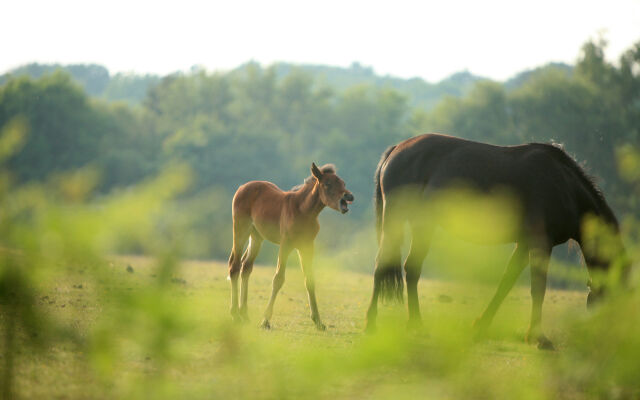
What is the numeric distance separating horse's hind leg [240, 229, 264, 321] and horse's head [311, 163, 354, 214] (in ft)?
5.39

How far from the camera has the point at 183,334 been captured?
6.14ft

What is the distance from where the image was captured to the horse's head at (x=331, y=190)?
Result: 9.04 metres

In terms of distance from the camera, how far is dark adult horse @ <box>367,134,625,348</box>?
7512 millimetres

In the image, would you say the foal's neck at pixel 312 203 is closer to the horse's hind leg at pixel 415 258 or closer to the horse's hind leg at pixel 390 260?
the horse's hind leg at pixel 390 260

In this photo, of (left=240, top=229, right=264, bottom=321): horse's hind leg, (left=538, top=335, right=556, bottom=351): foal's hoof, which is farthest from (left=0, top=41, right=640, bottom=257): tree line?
(left=538, top=335, right=556, bottom=351): foal's hoof

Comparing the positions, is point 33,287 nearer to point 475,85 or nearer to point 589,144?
point 589,144

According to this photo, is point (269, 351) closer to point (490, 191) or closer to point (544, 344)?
point (544, 344)

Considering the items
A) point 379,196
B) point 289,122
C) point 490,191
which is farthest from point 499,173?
point 289,122

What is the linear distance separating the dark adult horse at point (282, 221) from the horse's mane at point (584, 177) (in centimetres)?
271

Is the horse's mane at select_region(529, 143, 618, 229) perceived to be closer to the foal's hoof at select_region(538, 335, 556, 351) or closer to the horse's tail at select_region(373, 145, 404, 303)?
the foal's hoof at select_region(538, 335, 556, 351)

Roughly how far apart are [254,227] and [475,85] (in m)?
39.3

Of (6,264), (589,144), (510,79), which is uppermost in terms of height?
(510,79)

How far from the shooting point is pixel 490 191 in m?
7.97

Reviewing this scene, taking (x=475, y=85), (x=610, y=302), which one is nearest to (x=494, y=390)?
(x=610, y=302)
